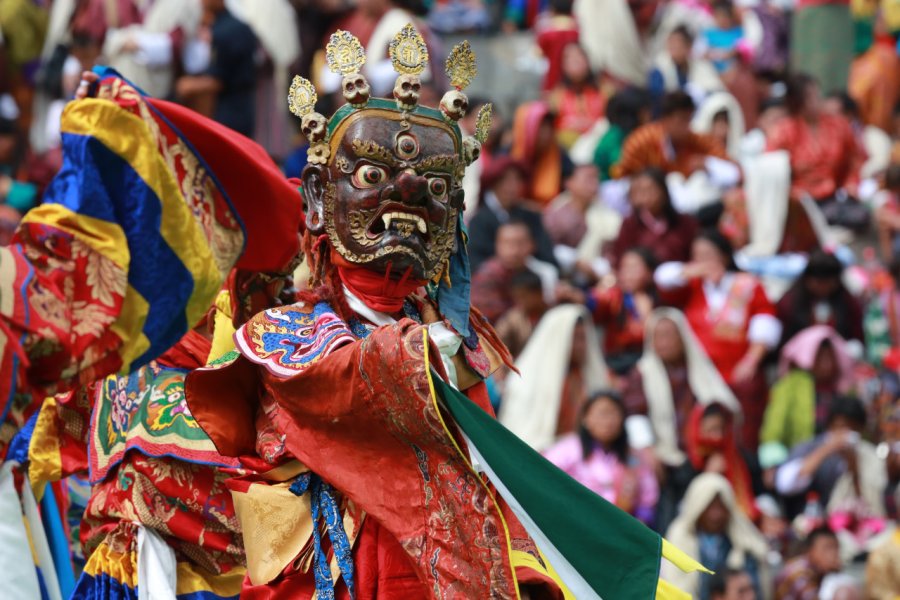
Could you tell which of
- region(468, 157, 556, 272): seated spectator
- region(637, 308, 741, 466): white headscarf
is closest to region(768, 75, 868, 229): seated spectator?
region(468, 157, 556, 272): seated spectator

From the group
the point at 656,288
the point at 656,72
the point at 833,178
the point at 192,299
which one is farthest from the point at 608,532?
the point at 656,72

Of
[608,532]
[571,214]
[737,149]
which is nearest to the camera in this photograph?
[608,532]

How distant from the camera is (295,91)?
21.5 ft

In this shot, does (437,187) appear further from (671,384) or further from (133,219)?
(671,384)

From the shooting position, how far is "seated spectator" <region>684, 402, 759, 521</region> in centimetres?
1168

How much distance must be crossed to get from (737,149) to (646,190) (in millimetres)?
1958

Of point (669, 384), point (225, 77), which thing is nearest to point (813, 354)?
point (669, 384)

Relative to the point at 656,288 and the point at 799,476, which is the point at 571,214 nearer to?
the point at 656,288

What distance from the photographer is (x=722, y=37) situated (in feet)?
55.7

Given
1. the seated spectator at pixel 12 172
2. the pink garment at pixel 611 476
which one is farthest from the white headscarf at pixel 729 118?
the pink garment at pixel 611 476

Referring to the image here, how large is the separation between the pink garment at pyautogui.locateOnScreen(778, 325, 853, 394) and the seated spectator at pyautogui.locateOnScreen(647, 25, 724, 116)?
12.2 ft

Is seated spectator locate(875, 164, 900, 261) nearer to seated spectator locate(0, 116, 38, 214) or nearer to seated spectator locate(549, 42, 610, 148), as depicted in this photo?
seated spectator locate(549, 42, 610, 148)

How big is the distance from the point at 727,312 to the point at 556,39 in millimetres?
4094

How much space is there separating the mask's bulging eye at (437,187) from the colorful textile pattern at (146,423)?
1.07 meters
